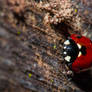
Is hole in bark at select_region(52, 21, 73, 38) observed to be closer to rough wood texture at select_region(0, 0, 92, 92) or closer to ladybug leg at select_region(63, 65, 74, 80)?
rough wood texture at select_region(0, 0, 92, 92)

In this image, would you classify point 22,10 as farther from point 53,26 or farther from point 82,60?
point 82,60

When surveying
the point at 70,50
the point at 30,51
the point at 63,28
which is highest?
the point at 63,28

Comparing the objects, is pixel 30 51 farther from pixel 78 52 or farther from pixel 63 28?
pixel 78 52

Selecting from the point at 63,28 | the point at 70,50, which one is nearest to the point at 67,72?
the point at 70,50

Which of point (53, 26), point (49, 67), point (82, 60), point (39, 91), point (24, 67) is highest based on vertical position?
point (53, 26)

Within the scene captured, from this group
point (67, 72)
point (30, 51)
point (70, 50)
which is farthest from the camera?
point (70, 50)

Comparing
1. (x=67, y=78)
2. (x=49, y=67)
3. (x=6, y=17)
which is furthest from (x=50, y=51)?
(x=6, y=17)
